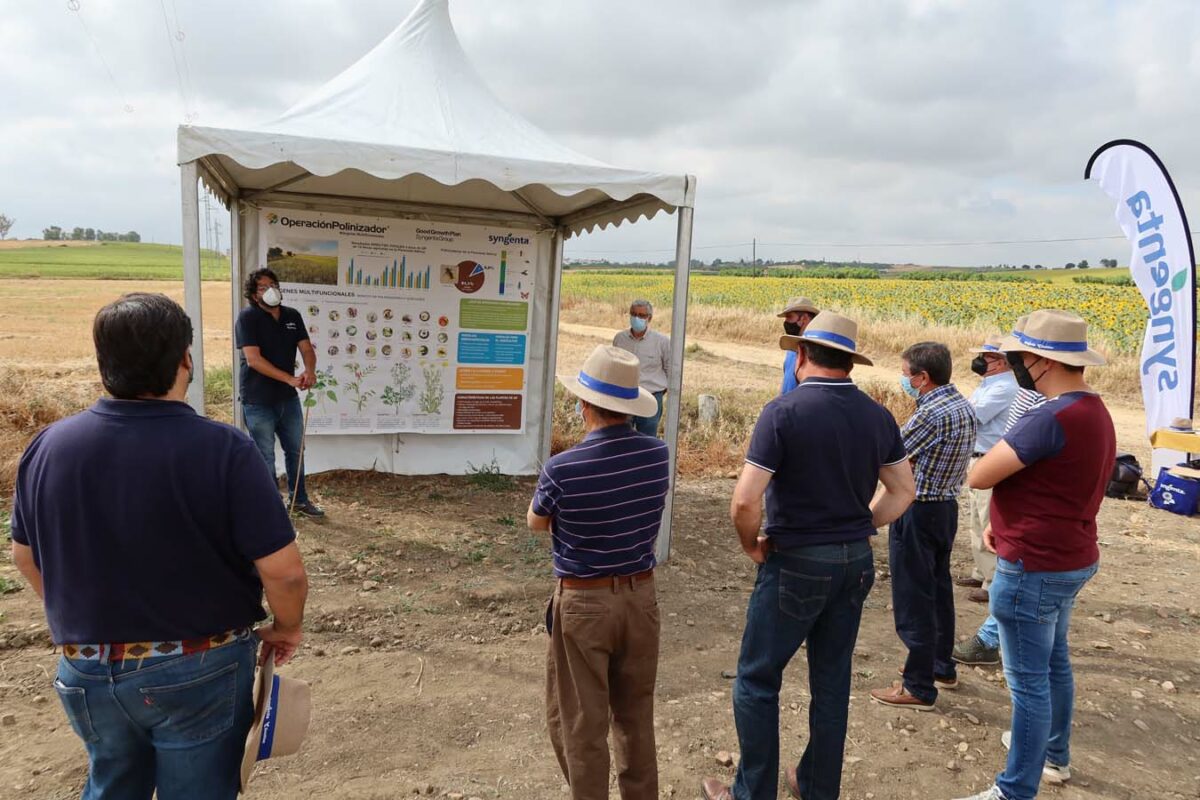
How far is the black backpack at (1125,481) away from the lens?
8.21 meters

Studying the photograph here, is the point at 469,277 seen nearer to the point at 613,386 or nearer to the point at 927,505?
the point at 927,505

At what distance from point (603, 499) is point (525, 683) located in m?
1.92

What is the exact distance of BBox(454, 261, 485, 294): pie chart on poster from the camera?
730cm

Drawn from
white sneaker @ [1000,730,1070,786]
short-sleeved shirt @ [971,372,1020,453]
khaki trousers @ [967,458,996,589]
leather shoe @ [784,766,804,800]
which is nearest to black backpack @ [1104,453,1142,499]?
khaki trousers @ [967,458,996,589]

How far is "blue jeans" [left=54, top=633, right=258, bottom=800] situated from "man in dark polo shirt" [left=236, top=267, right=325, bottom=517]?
12.7ft

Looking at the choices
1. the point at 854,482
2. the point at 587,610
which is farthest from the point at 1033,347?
the point at 587,610

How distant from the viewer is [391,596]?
4918 mm

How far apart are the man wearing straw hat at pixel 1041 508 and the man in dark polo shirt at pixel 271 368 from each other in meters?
4.74

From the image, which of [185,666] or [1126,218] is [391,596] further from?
[1126,218]

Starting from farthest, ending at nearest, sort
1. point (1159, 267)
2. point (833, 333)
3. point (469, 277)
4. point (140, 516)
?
point (1159, 267)
point (469, 277)
point (833, 333)
point (140, 516)

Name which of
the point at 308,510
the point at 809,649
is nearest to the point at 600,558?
the point at 809,649

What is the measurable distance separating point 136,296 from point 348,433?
18.4 feet

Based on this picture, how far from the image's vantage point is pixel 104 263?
49.8 m

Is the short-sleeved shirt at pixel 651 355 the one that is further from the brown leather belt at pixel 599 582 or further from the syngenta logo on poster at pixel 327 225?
the brown leather belt at pixel 599 582
